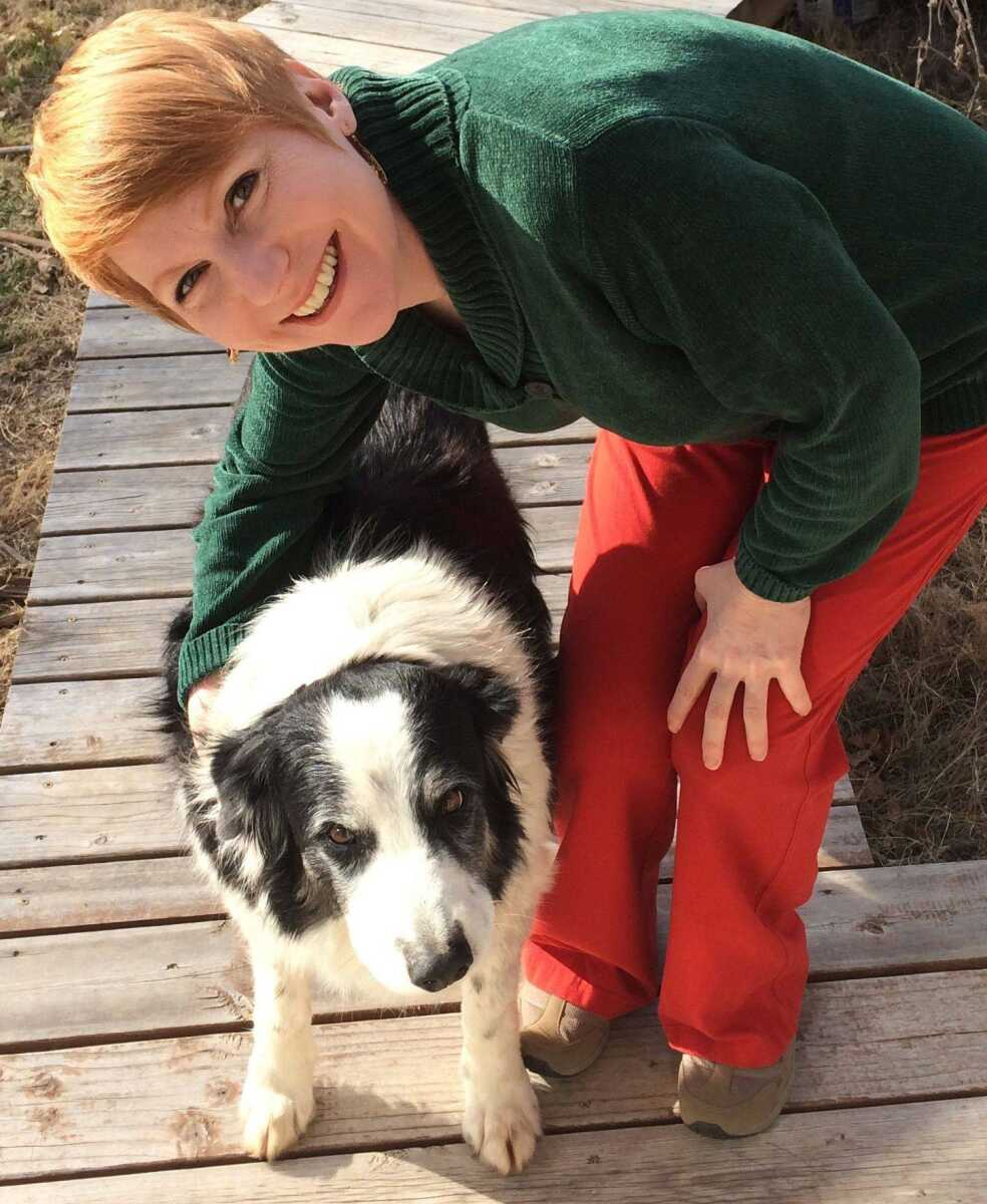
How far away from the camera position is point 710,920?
1972mm

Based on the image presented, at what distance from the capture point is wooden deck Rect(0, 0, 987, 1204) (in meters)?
2.03

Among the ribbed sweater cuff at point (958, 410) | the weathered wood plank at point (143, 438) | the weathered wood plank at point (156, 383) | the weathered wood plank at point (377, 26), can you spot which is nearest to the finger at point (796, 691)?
the ribbed sweater cuff at point (958, 410)

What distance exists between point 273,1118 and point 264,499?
40.6 inches

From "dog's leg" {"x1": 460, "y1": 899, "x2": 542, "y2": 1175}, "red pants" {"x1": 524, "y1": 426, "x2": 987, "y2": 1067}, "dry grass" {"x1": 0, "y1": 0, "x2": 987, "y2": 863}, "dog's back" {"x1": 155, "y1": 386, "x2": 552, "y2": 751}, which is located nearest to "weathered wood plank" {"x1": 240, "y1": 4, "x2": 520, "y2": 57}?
"dry grass" {"x1": 0, "y1": 0, "x2": 987, "y2": 863}

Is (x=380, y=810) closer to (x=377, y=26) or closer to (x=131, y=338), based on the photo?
(x=131, y=338)

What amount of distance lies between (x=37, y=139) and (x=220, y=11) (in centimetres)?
462

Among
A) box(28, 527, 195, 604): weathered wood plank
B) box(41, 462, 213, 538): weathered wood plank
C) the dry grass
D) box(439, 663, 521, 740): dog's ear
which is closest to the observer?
box(439, 663, 521, 740): dog's ear

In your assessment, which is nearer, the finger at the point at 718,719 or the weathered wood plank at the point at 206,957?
the finger at the point at 718,719

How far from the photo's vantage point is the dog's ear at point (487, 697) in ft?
6.07

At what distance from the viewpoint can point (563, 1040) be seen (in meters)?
2.12

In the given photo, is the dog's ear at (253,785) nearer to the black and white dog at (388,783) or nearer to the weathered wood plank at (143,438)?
the black and white dog at (388,783)

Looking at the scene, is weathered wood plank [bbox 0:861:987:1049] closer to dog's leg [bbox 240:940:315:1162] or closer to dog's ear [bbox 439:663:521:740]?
dog's leg [bbox 240:940:315:1162]

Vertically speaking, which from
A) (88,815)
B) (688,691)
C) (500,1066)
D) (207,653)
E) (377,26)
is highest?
(688,691)

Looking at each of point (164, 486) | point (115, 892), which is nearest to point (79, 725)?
point (115, 892)
